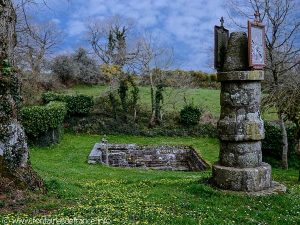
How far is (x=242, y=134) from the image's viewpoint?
10625 mm

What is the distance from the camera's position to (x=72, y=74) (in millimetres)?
45531

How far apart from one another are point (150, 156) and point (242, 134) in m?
17.0

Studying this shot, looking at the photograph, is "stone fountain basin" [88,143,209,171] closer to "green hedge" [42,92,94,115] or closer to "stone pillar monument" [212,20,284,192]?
"green hedge" [42,92,94,115]

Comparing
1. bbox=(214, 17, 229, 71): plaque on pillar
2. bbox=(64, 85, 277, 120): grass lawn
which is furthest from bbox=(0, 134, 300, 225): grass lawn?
bbox=(64, 85, 277, 120): grass lawn

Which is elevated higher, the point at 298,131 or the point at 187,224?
the point at 298,131

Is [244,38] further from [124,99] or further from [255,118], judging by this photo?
[124,99]

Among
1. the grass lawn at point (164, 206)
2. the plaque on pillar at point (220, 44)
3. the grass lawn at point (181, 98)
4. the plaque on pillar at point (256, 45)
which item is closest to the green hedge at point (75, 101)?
the grass lawn at point (181, 98)

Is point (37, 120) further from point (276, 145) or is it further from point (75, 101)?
point (276, 145)

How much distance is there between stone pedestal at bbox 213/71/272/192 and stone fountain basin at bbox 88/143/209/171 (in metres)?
14.0

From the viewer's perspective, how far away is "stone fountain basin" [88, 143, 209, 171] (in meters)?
25.9

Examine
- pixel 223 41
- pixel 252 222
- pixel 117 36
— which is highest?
pixel 117 36

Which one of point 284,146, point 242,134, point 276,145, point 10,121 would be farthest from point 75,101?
point 242,134

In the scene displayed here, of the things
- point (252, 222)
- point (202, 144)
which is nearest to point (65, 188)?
point (252, 222)

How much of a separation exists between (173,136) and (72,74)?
17341 mm
